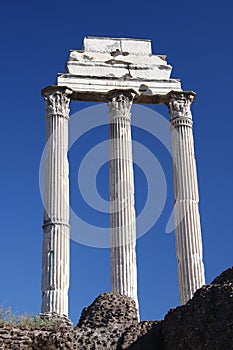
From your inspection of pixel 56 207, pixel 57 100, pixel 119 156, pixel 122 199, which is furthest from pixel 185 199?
pixel 57 100

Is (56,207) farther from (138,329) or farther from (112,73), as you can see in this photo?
(138,329)

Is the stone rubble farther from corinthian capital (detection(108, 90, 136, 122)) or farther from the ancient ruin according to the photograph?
corinthian capital (detection(108, 90, 136, 122))

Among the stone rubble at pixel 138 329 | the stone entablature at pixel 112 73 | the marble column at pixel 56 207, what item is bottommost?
the stone rubble at pixel 138 329

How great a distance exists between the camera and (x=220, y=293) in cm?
1061

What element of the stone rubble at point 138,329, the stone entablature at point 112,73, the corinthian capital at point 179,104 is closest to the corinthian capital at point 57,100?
the stone entablature at point 112,73

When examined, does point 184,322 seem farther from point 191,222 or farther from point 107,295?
point 191,222

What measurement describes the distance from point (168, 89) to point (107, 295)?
50.7 feet

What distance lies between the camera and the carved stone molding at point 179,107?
29062 millimetres

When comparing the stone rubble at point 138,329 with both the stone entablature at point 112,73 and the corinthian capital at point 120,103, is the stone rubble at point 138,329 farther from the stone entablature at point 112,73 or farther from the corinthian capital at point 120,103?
the stone entablature at point 112,73

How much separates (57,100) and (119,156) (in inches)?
150

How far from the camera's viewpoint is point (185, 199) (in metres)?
27.2

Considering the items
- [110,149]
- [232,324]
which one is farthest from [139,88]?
[232,324]

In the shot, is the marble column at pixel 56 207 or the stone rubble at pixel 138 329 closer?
the stone rubble at pixel 138 329

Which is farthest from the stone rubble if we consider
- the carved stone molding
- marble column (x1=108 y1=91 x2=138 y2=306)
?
the carved stone molding
